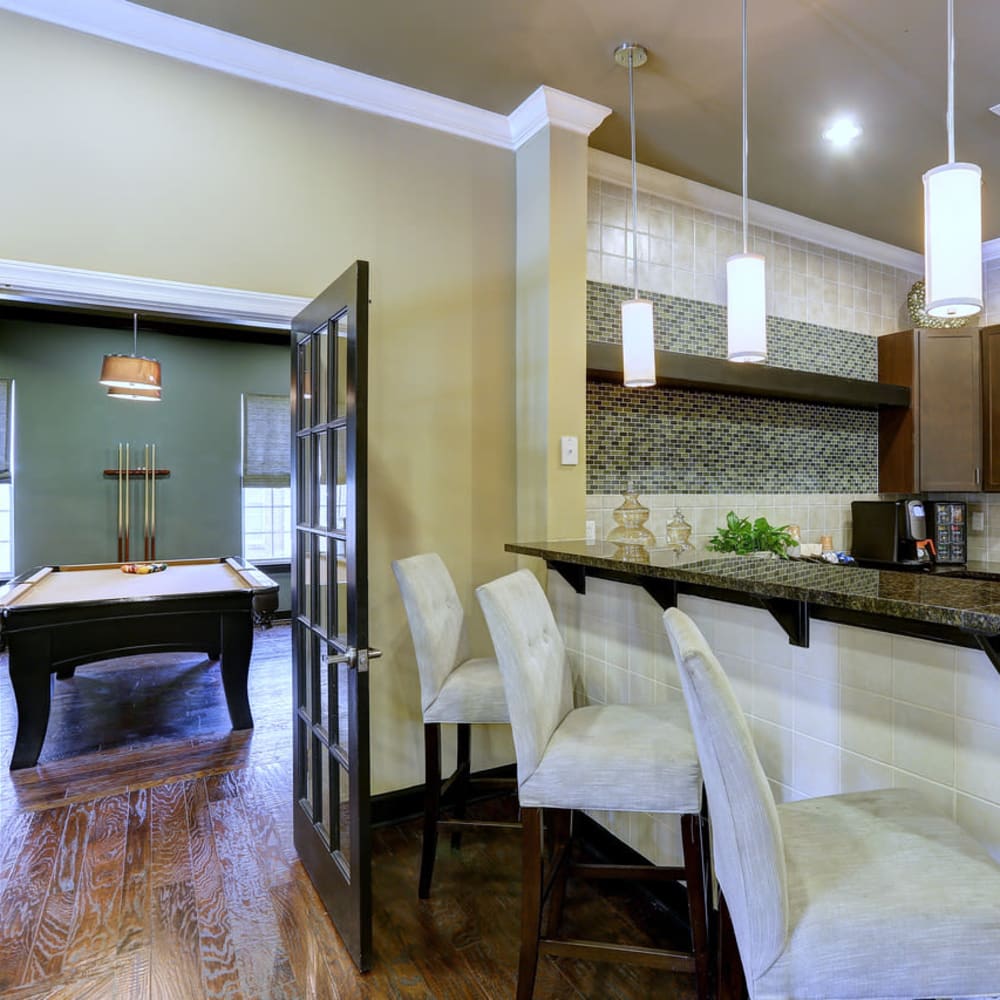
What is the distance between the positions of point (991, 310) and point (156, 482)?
7.06 m

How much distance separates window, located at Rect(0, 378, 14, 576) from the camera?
5730mm

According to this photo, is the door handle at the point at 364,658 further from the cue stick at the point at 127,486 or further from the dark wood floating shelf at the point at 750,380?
the cue stick at the point at 127,486

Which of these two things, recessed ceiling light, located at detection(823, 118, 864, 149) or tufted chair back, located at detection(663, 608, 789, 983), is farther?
recessed ceiling light, located at detection(823, 118, 864, 149)

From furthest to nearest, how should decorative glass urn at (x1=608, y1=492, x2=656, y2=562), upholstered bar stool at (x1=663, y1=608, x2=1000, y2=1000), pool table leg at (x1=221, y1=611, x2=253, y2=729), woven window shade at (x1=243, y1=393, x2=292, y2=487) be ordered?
woven window shade at (x1=243, y1=393, x2=292, y2=487) → pool table leg at (x1=221, y1=611, x2=253, y2=729) → decorative glass urn at (x1=608, y1=492, x2=656, y2=562) → upholstered bar stool at (x1=663, y1=608, x2=1000, y2=1000)

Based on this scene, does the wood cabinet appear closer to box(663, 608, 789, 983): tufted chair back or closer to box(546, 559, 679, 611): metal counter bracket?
box(546, 559, 679, 611): metal counter bracket

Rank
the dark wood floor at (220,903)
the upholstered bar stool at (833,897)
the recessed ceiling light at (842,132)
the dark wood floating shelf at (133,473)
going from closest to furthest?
the upholstered bar stool at (833,897), the dark wood floor at (220,903), the recessed ceiling light at (842,132), the dark wood floating shelf at (133,473)

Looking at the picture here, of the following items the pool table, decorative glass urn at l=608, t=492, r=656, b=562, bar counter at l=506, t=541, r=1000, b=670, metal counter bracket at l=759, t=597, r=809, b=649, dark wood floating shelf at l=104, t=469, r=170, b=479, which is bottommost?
the pool table

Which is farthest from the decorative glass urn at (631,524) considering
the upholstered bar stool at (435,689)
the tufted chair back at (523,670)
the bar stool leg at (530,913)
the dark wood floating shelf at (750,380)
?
the bar stool leg at (530,913)

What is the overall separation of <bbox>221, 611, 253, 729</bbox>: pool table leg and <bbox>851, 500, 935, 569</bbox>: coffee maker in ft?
12.2

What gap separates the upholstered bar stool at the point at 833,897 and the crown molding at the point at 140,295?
201 centimetres

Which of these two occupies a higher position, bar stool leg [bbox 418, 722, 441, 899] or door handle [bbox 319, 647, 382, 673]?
door handle [bbox 319, 647, 382, 673]

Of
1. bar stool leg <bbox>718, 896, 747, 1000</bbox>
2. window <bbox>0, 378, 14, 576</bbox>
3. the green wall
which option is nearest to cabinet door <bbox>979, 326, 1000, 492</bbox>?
bar stool leg <bbox>718, 896, 747, 1000</bbox>

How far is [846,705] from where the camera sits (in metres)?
1.49

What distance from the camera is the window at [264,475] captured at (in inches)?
265
